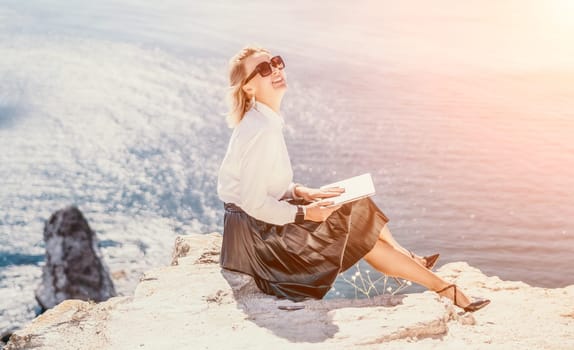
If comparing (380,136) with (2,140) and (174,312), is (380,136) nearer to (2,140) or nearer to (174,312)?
(2,140)

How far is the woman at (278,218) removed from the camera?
624 centimetres

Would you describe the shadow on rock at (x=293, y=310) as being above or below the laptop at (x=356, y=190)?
below

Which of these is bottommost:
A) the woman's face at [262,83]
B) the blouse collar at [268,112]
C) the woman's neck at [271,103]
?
the blouse collar at [268,112]

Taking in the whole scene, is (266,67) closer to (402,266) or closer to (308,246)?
(308,246)

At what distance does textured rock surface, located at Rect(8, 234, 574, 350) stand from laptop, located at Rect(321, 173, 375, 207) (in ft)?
2.75

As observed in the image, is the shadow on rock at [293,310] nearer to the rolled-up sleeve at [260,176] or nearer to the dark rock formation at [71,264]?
the rolled-up sleeve at [260,176]

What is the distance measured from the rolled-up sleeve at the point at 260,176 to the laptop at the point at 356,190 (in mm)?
429

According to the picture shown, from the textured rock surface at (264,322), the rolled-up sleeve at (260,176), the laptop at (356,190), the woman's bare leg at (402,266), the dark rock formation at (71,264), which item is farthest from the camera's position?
the dark rock formation at (71,264)

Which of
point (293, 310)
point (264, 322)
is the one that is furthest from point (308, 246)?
→ point (264, 322)

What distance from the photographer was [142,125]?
37.1m

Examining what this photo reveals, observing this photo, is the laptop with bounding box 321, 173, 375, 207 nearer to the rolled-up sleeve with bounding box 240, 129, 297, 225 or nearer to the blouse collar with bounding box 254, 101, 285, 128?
the rolled-up sleeve with bounding box 240, 129, 297, 225

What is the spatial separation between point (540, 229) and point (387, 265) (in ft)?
44.9

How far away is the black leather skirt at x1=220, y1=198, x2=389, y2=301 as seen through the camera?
6500 millimetres

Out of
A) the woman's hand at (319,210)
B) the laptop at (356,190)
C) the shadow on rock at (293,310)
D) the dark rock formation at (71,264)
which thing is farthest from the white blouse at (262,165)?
the dark rock formation at (71,264)
